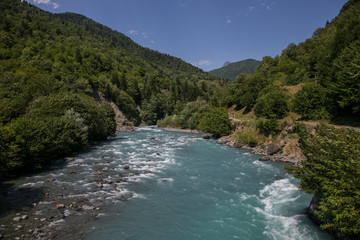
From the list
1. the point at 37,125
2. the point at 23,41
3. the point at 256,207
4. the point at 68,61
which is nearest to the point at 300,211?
the point at 256,207

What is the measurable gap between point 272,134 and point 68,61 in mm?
90054

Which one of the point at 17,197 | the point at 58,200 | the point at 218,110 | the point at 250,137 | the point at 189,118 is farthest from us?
the point at 189,118

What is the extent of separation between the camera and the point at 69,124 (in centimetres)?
3219

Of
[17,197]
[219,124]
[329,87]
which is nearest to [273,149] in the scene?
[329,87]

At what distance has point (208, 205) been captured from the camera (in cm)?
1750

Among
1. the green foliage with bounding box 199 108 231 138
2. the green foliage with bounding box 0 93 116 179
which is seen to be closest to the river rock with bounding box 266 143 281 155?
the green foliage with bounding box 199 108 231 138

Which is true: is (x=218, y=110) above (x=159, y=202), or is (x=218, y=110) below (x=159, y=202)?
above

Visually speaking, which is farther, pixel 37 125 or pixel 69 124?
pixel 69 124

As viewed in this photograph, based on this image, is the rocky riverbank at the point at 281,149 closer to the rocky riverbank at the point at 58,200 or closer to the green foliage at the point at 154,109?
the rocky riverbank at the point at 58,200

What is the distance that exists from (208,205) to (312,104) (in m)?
33.2

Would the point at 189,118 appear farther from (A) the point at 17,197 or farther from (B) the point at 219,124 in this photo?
(A) the point at 17,197

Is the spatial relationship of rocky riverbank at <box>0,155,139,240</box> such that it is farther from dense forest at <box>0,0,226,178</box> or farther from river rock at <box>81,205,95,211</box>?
dense forest at <box>0,0,226,178</box>

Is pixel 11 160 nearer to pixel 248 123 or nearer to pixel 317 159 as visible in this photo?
pixel 317 159

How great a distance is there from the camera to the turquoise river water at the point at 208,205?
13.5 meters
